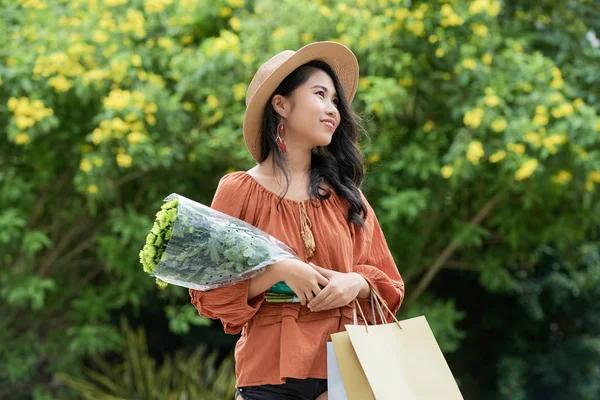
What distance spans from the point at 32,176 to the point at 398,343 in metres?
3.48

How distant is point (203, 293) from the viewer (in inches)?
77.3

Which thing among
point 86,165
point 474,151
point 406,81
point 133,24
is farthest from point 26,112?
point 474,151

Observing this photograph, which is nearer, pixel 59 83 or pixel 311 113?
pixel 311 113

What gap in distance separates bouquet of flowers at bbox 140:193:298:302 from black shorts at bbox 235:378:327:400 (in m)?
0.26

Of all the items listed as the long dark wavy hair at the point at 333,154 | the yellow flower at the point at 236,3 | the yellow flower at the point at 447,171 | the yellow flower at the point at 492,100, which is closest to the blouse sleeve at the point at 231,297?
the long dark wavy hair at the point at 333,154

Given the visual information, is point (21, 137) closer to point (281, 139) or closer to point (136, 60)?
point (136, 60)

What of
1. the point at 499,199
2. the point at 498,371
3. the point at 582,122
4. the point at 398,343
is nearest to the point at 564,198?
the point at 499,199

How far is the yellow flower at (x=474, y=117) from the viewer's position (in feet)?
14.4

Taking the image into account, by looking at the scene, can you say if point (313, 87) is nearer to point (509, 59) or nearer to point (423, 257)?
point (509, 59)

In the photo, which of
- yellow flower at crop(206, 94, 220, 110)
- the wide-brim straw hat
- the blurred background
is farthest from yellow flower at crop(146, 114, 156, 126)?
the wide-brim straw hat

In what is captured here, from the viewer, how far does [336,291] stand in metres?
1.94

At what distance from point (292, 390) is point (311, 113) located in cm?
63

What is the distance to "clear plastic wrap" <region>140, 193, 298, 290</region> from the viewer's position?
1.84 meters

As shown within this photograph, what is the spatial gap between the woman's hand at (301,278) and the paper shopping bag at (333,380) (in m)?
0.12
